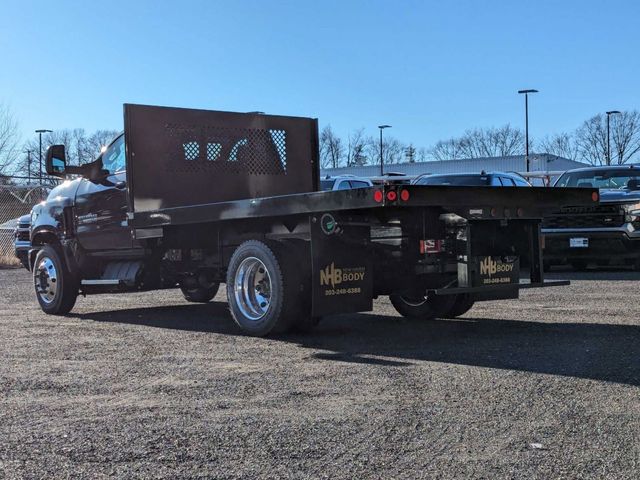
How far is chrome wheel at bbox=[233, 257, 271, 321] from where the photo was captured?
7316mm

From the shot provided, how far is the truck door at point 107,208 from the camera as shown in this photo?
9.13m

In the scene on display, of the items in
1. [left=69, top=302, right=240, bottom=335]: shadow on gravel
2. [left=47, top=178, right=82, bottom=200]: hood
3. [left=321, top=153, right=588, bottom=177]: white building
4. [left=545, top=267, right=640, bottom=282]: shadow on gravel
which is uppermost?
[left=321, top=153, right=588, bottom=177]: white building

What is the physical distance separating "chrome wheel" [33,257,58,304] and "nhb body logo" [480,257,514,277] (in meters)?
5.64

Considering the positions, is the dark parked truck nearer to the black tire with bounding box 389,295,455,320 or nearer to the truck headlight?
the black tire with bounding box 389,295,455,320

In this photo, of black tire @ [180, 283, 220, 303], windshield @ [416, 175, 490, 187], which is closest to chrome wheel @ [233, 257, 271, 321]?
black tire @ [180, 283, 220, 303]

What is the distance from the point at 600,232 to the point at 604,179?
172 cm

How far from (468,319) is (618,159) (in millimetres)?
71296

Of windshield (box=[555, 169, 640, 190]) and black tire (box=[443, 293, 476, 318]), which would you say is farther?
windshield (box=[555, 169, 640, 190])

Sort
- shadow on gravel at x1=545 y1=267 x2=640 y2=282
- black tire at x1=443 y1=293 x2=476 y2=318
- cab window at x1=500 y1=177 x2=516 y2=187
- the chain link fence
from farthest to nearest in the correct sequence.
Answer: the chain link fence
cab window at x1=500 y1=177 x2=516 y2=187
shadow on gravel at x1=545 y1=267 x2=640 y2=282
black tire at x1=443 y1=293 x2=476 y2=318

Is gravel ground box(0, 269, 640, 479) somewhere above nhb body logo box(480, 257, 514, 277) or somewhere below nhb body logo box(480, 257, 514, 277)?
below

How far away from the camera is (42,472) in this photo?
3.47m

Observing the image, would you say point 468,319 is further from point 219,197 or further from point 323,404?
Answer: point 323,404

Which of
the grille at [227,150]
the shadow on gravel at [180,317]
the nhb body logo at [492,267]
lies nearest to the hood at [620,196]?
the grille at [227,150]

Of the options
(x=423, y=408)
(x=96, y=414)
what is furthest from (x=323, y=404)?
(x=96, y=414)
